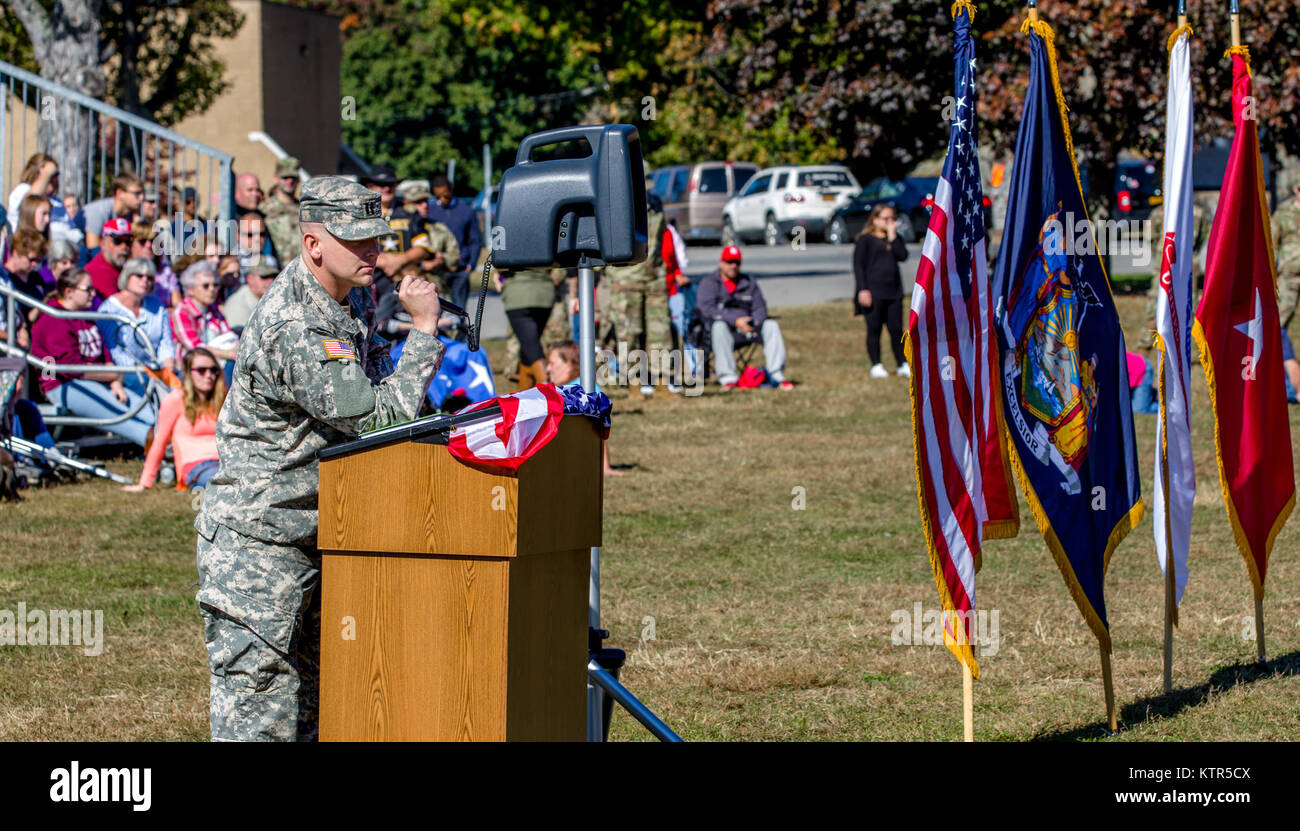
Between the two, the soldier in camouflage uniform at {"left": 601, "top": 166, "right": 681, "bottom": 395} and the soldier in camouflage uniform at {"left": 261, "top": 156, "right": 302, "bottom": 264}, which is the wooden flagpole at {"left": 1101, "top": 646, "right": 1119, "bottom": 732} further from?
the soldier in camouflage uniform at {"left": 601, "top": 166, "right": 681, "bottom": 395}

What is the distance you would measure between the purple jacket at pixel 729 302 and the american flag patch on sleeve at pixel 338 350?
1371 centimetres

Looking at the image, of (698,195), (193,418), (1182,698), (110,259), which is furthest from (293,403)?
(698,195)

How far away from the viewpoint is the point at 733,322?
18.2m

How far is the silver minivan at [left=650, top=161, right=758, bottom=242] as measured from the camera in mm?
41500

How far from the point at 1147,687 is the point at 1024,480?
1.54m

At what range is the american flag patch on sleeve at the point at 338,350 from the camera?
4430 millimetres

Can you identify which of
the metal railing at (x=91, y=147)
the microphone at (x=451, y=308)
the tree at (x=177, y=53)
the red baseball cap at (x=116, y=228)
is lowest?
the microphone at (x=451, y=308)

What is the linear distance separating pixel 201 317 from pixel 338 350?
8.88 meters

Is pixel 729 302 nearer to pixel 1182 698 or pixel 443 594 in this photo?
pixel 1182 698

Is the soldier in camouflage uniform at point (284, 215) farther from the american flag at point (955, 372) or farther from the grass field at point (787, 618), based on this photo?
the american flag at point (955, 372)

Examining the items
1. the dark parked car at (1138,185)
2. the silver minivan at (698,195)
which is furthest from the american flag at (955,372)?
the silver minivan at (698,195)

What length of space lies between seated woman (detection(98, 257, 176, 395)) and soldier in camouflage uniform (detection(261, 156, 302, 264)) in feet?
6.71
